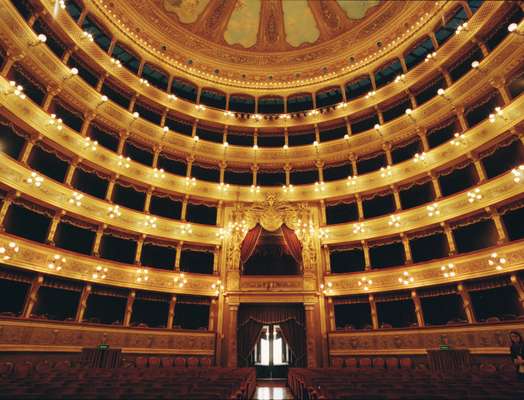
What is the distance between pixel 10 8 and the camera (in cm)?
1043

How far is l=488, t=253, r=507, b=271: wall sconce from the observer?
35.4ft

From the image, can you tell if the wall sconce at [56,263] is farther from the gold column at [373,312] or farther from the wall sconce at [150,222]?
the gold column at [373,312]

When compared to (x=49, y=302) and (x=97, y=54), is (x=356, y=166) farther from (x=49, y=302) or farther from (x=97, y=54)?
(x=49, y=302)

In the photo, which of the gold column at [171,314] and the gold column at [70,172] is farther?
the gold column at [171,314]

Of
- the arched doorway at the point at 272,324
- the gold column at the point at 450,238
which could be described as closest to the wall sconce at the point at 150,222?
the arched doorway at the point at 272,324

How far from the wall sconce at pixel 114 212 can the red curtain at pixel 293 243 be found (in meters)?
7.64

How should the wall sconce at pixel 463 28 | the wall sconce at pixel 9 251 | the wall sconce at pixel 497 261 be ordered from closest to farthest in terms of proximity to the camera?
the wall sconce at pixel 9 251 → the wall sconce at pixel 497 261 → the wall sconce at pixel 463 28

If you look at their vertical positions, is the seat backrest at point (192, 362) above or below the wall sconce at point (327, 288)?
below

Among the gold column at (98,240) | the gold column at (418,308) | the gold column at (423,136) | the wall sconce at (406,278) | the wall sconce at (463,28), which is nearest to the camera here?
the gold column at (418,308)

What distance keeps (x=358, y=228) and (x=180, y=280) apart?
29.2 ft

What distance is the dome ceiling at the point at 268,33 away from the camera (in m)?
17.1

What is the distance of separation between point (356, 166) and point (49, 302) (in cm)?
1542

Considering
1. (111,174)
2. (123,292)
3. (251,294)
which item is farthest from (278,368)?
(111,174)

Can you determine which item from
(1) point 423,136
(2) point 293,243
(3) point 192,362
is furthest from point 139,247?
(1) point 423,136
